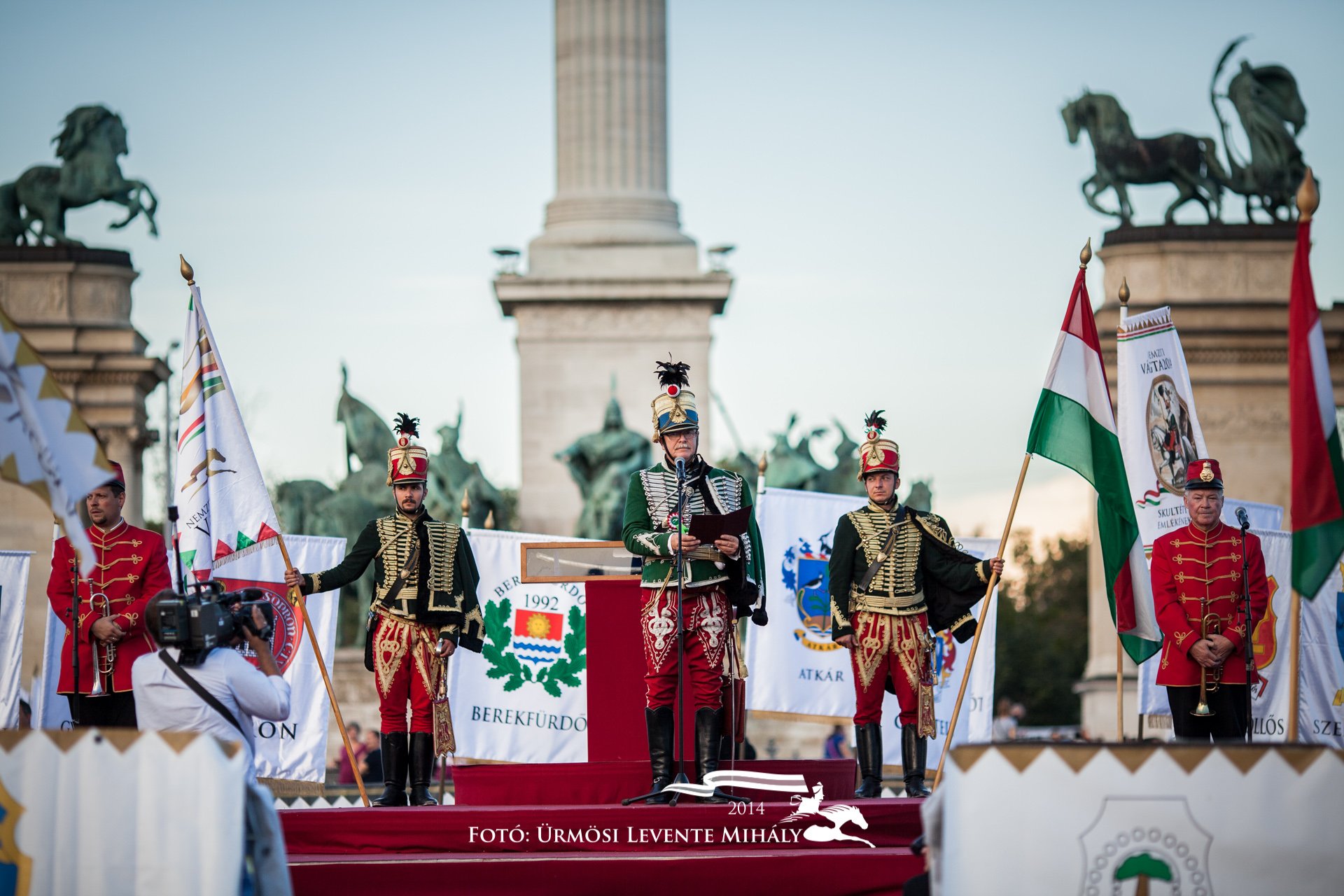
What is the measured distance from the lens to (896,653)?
10.8 metres

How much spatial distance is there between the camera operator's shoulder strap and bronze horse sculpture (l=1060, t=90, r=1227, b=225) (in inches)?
944

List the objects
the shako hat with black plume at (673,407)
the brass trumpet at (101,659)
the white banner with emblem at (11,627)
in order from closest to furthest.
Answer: the shako hat with black plume at (673,407), the brass trumpet at (101,659), the white banner with emblem at (11,627)

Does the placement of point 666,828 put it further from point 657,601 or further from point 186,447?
point 186,447

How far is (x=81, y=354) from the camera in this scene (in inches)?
1145

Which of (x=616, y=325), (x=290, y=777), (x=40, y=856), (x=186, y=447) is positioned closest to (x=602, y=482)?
(x=616, y=325)

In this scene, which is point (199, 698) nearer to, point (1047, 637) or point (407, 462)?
point (407, 462)

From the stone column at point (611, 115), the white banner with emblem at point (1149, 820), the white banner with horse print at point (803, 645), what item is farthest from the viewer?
the stone column at point (611, 115)

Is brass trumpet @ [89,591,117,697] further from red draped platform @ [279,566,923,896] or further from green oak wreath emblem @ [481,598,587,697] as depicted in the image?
green oak wreath emblem @ [481,598,587,697]

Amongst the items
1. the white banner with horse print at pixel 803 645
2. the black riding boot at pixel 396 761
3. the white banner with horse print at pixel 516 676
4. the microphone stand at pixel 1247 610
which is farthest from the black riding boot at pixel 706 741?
the white banner with horse print at pixel 516 676

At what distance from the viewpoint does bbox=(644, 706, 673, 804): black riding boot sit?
9664 mm

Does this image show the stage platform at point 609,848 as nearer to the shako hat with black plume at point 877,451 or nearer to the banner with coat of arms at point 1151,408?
the shako hat with black plume at point 877,451

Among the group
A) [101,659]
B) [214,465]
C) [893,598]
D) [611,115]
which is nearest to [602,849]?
[893,598]

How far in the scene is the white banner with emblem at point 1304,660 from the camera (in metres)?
13.6

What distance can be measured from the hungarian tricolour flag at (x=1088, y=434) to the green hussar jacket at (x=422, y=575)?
3.23 m
